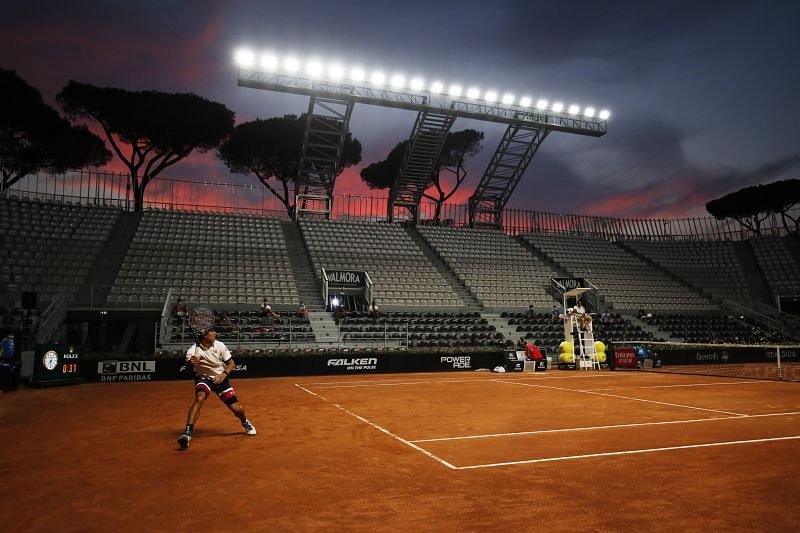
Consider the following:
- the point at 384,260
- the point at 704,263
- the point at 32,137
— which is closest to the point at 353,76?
the point at 384,260

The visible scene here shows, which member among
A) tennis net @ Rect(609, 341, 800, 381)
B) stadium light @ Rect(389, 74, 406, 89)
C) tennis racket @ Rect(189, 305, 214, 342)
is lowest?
tennis net @ Rect(609, 341, 800, 381)

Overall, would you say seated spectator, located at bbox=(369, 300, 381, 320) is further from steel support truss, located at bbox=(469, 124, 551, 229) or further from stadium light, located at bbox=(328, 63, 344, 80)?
steel support truss, located at bbox=(469, 124, 551, 229)

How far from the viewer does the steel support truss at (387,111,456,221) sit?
37.3 meters

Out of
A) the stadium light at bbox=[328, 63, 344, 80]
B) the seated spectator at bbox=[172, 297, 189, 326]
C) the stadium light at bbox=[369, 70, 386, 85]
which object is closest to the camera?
the seated spectator at bbox=[172, 297, 189, 326]

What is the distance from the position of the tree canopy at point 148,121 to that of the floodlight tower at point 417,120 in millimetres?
10215

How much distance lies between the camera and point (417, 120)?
122 feet

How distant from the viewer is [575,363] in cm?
2570

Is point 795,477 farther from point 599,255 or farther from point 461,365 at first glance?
point 599,255

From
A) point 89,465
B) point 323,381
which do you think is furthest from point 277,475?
point 323,381

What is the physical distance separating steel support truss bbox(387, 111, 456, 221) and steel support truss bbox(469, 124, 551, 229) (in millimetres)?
5008

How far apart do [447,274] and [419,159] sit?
33.8ft

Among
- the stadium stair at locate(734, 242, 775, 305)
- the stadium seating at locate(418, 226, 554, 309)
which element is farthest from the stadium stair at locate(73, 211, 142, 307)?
the stadium stair at locate(734, 242, 775, 305)

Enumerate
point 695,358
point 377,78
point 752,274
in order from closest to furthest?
point 695,358
point 377,78
point 752,274

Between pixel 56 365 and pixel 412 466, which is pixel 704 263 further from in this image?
pixel 56 365
